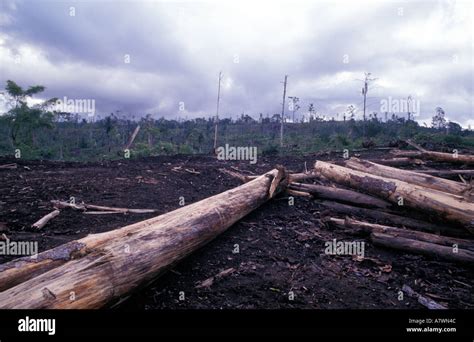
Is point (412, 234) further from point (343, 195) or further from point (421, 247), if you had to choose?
point (343, 195)

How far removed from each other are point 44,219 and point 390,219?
518 cm

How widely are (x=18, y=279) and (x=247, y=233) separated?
2.84m

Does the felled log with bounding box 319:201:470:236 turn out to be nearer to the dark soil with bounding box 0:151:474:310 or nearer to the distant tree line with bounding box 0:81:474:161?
the dark soil with bounding box 0:151:474:310

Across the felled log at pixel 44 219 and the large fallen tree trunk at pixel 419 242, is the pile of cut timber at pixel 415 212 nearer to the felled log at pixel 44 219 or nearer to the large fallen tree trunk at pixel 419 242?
the large fallen tree trunk at pixel 419 242

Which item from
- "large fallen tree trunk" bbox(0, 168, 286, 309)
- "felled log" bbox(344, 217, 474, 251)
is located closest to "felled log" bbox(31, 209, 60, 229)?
"large fallen tree trunk" bbox(0, 168, 286, 309)

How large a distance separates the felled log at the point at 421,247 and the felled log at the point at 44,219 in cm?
464

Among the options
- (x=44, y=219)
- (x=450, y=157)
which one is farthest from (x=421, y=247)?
(x=44, y=219)

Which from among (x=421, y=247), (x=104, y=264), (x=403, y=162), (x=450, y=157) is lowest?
(x=421, y=247)

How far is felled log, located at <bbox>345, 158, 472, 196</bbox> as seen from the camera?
467cm

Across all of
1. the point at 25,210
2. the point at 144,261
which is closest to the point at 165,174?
the point at 25,210

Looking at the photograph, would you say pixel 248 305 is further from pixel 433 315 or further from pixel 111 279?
pixel 433 315

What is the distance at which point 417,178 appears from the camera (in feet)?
17.0

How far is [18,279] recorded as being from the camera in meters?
2.54

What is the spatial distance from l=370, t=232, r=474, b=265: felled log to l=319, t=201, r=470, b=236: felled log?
0.46 m
